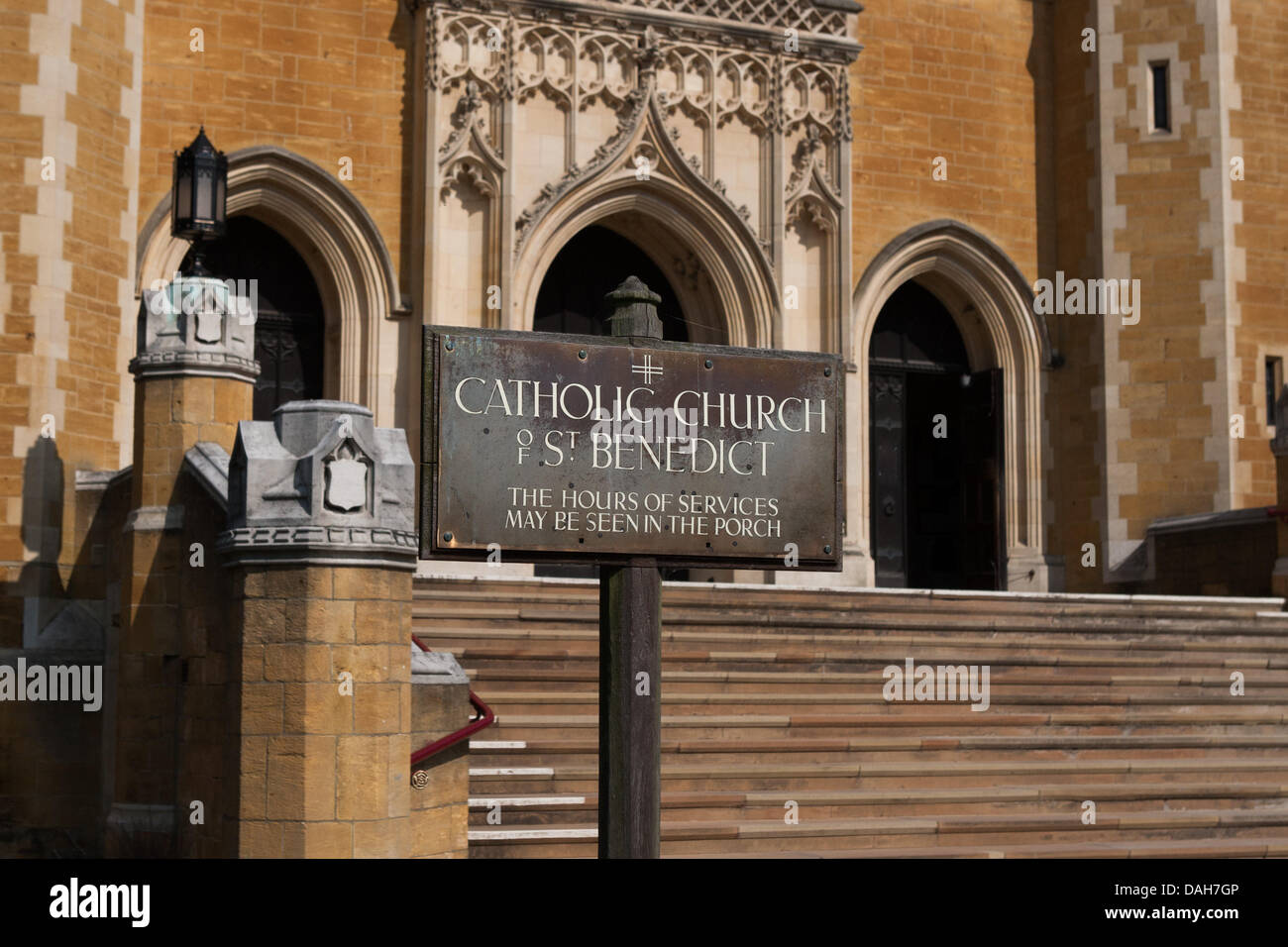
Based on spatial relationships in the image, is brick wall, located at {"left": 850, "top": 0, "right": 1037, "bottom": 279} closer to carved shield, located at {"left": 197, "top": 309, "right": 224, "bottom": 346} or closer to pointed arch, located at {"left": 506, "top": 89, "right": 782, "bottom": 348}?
pointed arch, located at {"left": 506, "top": 89, "right": 782, "bottom": 348}

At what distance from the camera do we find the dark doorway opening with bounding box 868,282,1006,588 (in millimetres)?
18781

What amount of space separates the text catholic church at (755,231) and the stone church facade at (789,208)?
0.03 m

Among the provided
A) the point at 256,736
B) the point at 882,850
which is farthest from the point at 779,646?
the point at 256,736

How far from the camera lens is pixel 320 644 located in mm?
7668

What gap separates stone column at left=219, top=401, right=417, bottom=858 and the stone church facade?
19.0 feet

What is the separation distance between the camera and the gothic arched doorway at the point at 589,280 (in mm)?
17453

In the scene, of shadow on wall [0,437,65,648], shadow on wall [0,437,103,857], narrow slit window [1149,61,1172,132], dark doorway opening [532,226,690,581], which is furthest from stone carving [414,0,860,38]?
shadow on wall [0,437,103,857]

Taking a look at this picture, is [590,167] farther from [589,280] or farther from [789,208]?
[789,208]

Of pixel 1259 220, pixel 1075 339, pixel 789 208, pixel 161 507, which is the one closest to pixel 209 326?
pixel 161 507

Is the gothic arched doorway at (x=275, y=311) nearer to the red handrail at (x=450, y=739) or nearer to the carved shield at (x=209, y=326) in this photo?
the carved shield at (x=209, y=326)

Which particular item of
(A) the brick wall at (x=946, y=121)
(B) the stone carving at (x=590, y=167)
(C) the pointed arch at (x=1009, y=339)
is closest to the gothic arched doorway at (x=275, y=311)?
(B) the stone carving at (x=590, y=167)

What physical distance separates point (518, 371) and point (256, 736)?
2.62m
